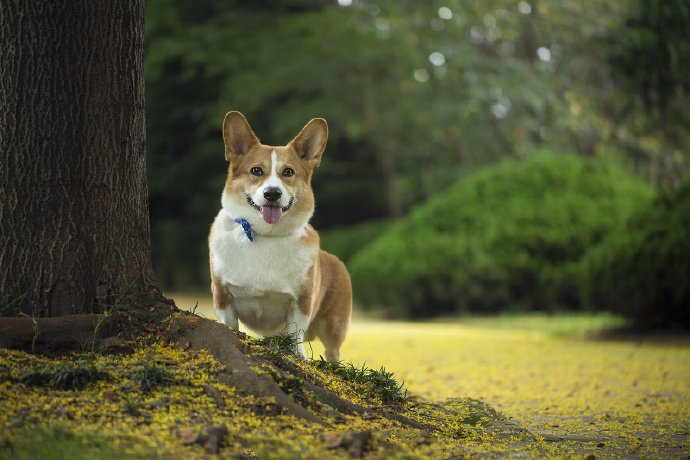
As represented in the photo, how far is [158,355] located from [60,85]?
1560 mm

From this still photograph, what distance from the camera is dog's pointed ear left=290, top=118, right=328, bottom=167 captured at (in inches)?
236

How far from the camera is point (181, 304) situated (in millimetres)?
20297

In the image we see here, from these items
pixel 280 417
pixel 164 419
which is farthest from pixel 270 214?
pixel 164 419

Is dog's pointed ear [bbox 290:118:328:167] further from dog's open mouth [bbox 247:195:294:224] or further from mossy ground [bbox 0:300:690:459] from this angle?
mossy ground [bbox 0:300:690:459]

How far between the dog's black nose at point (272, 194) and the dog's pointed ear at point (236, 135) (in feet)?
1.51

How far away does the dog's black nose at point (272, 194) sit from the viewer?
5.54 metres

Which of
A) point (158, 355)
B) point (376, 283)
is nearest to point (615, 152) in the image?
point (376, 283)

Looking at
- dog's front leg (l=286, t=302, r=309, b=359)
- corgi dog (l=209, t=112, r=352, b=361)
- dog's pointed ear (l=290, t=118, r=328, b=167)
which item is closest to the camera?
corgi dog (l=209, t=112, r=352, b=361)

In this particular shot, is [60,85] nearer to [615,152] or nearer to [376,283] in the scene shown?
[376,283]

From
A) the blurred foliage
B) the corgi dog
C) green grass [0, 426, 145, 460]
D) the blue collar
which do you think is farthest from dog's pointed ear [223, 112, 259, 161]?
the blurred foliage

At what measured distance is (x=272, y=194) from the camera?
5.55m

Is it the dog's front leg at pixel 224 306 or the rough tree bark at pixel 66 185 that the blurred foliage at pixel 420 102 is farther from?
the rough tree bark at pixel 66 185

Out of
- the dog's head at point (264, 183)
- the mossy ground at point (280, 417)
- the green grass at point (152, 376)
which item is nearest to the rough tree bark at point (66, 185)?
the mossy ground at point (280, 417)

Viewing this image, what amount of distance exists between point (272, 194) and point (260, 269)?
49 centimetres
